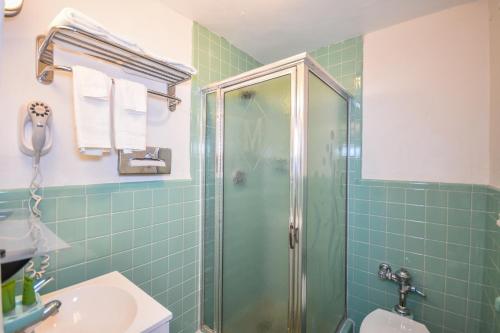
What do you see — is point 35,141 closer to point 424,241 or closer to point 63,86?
point 63,86

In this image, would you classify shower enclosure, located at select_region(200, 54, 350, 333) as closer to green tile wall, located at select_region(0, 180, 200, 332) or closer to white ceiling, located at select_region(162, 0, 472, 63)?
green tile wall, located at select_region(0, 180, 200, 332)

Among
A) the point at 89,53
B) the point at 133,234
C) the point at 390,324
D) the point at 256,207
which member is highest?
the point at 89,53

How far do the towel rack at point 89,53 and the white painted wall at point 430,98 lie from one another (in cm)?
139

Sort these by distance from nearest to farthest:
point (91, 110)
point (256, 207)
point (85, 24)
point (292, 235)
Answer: point (85, 24), point (91, 110), point (292, 235), point (256, 207)

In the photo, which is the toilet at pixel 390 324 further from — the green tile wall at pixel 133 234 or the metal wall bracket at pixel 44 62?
the metal wall bracket at pixel 44 62

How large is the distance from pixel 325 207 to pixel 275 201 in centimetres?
37

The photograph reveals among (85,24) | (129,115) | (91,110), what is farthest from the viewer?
(129,115)

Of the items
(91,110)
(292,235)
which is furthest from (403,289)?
(91,110)

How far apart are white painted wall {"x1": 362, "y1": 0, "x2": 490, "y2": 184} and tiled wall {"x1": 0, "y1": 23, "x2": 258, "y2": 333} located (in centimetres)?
115

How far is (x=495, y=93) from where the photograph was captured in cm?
123

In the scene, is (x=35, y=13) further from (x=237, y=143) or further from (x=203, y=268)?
(x=203, y=268)

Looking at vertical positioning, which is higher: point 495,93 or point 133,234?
point 495,93

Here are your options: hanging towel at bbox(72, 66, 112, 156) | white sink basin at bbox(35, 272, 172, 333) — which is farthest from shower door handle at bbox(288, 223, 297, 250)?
hanging towel at bbox(72, 66, 112, 156)

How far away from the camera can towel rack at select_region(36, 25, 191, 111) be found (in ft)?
2.92
